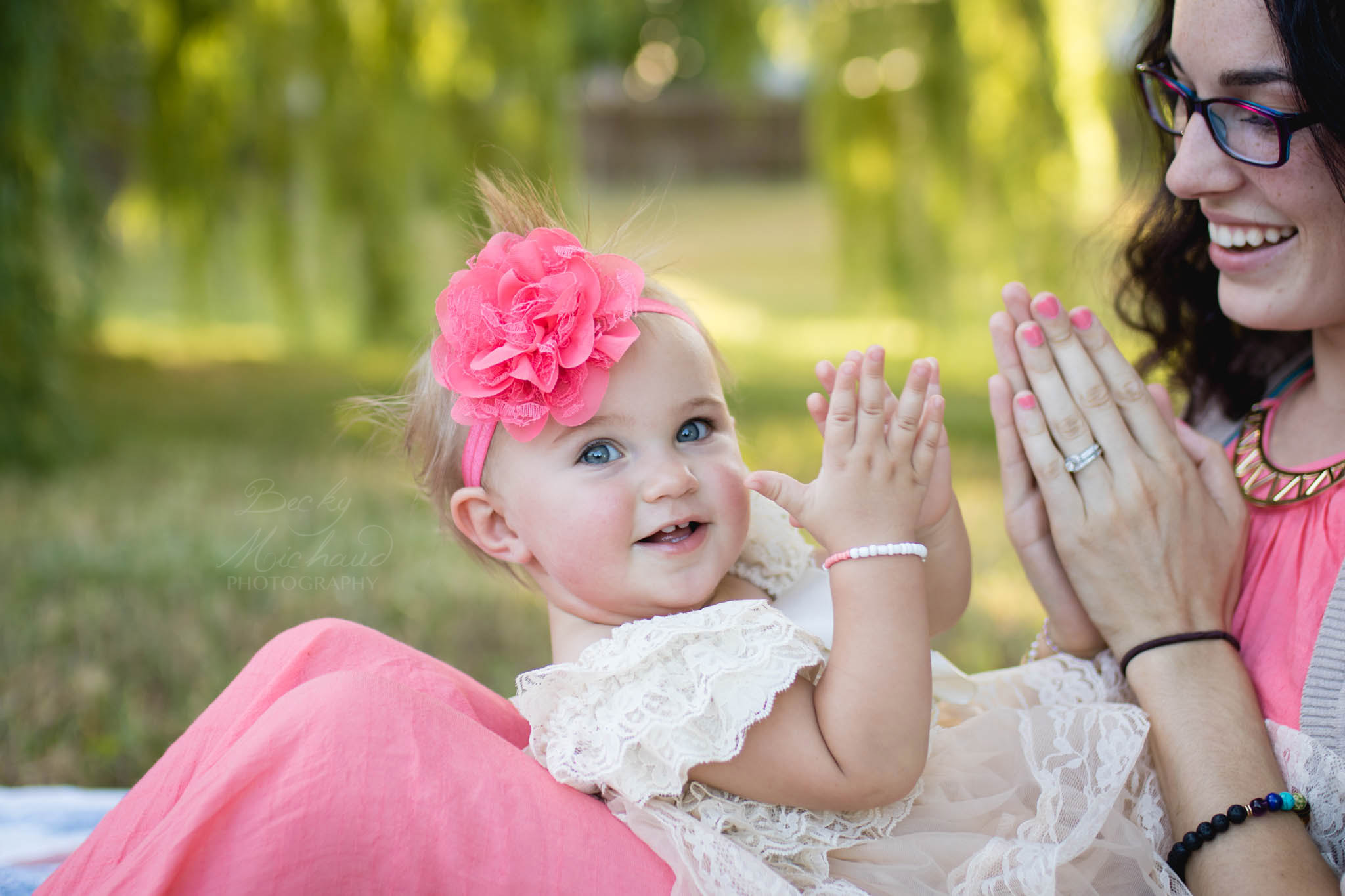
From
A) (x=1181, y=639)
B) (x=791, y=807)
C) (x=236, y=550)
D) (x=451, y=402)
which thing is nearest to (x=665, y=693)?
(x=791, y=807)

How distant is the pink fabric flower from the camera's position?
1.37 m

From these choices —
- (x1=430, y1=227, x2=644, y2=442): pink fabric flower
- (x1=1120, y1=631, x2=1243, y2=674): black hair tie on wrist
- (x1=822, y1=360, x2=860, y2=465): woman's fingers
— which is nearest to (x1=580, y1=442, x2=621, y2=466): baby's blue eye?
(x1=430, y1=227, x2=644, y2=442): pink fabric flower

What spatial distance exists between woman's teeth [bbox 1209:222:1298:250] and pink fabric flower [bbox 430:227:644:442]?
0.77 m

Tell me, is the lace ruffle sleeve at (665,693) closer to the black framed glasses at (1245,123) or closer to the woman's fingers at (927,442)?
the woman's fingers at (927,442)

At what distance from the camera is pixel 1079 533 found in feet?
4.79

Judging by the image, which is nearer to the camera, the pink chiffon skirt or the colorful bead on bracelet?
the pink chiffon skirt

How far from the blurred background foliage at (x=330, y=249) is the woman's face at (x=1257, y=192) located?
1.74 meters

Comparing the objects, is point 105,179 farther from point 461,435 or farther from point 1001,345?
point 1001,345

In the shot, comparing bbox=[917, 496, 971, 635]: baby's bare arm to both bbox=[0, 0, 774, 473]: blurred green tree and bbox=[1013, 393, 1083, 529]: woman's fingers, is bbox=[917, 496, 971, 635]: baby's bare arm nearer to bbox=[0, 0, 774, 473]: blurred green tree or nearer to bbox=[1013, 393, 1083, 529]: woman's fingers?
bbox=[1013, 393, 1083, 529]: woman's fingers

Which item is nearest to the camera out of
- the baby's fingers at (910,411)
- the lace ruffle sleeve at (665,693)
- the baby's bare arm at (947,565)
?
the lace ruffle sleeve at (665,693)

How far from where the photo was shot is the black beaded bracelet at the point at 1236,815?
124 centimetres

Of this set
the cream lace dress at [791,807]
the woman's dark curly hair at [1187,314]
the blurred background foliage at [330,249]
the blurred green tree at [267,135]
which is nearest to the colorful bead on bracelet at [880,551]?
the cream lace dress at [791,807]

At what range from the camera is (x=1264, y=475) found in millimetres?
1528

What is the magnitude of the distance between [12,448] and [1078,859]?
4377 mm
